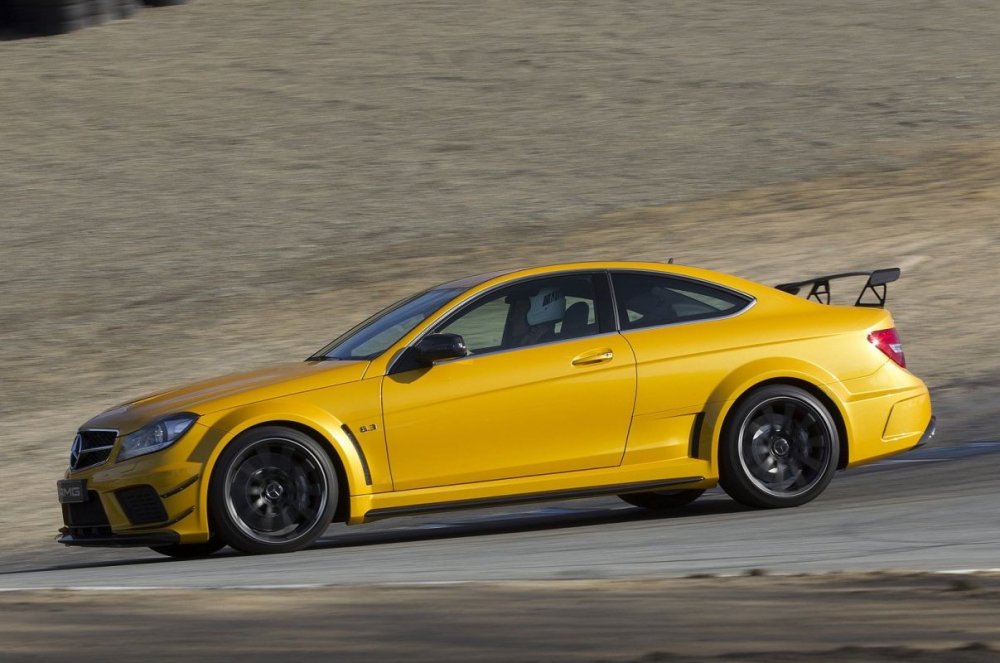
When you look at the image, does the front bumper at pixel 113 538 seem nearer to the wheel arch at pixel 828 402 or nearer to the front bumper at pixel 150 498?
the front bumper at pixel 150 498

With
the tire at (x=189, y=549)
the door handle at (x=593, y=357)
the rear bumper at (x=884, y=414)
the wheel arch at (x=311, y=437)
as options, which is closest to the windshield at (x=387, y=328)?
the wheel arch at (x=311, y=437)

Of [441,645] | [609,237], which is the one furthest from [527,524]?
[609,237]

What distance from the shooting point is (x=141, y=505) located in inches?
322

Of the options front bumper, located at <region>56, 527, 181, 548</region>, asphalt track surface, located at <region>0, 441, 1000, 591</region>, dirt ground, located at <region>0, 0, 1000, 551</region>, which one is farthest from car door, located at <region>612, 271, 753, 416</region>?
dirt ground, located at <region>0, 0, 1000, 551</region>

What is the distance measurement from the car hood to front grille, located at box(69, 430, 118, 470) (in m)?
0.05

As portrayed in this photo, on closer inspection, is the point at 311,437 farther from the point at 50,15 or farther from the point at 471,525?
the point at 50,15

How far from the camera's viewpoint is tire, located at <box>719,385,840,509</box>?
873cm

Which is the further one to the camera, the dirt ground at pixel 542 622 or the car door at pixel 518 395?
the car door at pixel 518 395

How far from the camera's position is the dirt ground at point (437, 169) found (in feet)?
51.2

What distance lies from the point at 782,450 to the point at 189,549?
3.31 meters

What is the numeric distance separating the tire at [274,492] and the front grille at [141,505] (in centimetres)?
28

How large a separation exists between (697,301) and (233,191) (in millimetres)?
14080

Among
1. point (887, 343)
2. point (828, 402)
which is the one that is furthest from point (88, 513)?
point (887, 343)

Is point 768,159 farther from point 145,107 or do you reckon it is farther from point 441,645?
point 441,645
